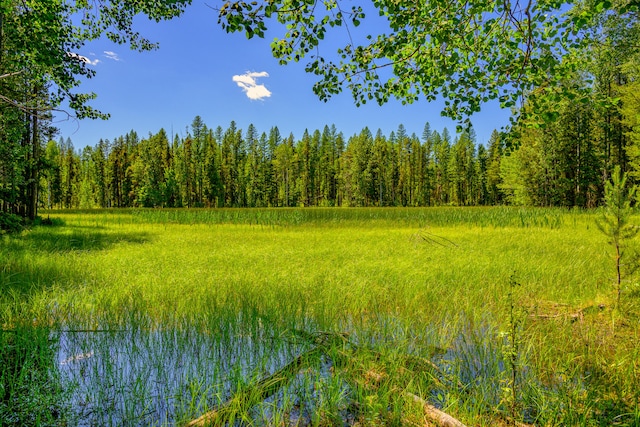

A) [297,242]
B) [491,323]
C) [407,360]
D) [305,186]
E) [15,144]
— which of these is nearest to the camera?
[407,360]

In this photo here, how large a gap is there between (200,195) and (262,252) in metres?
63.3

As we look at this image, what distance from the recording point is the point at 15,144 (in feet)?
36.1

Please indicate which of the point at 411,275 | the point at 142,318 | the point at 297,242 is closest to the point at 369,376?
the point at 142,318

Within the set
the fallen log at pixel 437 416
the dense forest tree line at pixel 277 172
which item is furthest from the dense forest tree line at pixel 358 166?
the fallen log at pixel 437 416

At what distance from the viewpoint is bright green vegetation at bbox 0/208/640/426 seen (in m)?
2.68

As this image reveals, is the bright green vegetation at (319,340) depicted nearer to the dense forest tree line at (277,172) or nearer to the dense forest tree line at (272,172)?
the dense forest tree line at (277,172)

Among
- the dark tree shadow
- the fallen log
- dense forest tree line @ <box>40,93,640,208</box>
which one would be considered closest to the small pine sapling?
the fallen log

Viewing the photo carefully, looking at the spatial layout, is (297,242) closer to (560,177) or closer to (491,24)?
(491,24)

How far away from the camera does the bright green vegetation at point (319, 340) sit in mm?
2680

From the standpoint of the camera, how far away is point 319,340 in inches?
156

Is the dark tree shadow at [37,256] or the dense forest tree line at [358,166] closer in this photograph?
the dark tree shadow at [37,256]

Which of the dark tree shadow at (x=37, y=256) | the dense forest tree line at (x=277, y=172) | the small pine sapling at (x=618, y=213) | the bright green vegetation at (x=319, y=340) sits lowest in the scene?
the bright green vegetation at (x=319, y=340)

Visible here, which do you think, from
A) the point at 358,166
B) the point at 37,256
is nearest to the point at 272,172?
the point at 358,166

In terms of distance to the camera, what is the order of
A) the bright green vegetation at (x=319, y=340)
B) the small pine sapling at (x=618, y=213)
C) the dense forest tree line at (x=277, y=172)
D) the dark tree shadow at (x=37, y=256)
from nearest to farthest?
the bright green vegetation at (x=319, y=340)
the small pine sapling at (x=618, y=213)
the dark tree shadow at (x=37, y=256)
the dense forest tree line at (x=277, y=172)
